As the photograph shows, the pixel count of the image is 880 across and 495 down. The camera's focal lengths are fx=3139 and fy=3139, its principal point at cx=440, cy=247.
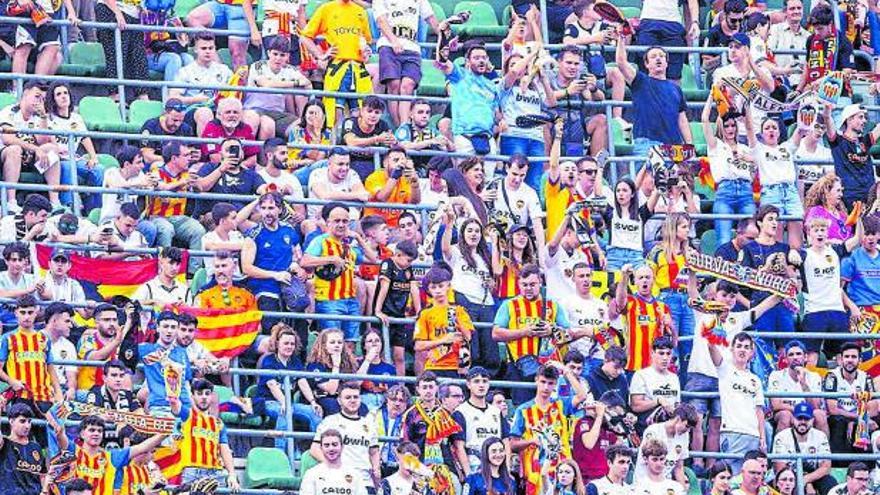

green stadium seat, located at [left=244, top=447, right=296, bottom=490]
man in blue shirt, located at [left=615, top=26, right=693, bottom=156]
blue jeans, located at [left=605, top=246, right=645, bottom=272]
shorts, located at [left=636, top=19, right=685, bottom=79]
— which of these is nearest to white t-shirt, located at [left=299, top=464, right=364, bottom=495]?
green stadium seat, located at [left=244, top=447, right=296, bottom=490]

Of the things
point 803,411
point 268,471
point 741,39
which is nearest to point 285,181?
point 268,471

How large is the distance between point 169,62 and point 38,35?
112cm

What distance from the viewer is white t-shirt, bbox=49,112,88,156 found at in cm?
2500

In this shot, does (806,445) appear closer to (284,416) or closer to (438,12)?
(284,416)

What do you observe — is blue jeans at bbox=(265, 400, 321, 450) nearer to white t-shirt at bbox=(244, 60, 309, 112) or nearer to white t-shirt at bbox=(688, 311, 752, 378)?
white t-shirt at bbox=(688, 311, 752, 378)

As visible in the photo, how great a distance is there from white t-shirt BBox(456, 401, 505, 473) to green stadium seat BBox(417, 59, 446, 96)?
4474mm

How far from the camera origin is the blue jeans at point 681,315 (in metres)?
24.8

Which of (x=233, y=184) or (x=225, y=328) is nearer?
(x=225, y=328)

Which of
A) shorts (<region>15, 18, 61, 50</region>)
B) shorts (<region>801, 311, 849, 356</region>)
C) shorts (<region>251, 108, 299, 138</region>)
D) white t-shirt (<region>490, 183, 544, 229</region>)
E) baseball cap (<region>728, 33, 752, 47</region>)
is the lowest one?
shorts (<region>801, 311, 849, 356</region>)

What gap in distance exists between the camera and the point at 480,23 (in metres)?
27.9

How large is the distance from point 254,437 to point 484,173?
344cm

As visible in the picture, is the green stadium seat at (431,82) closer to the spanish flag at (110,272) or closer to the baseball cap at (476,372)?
the spanish flag at (110,272)

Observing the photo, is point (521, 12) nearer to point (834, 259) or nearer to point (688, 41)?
point (688, 41)

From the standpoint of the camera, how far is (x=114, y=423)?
2242 centimetres
